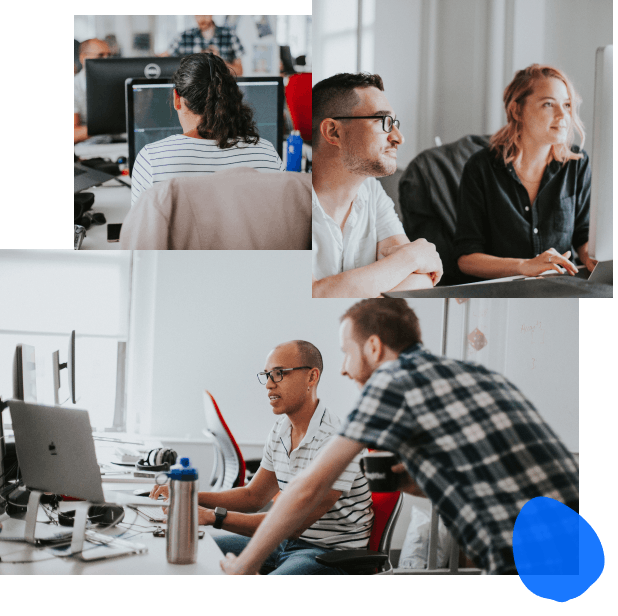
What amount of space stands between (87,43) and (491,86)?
1.81 meters

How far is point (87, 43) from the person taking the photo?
3285mm

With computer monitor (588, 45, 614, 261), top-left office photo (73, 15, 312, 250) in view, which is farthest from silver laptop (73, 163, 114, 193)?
computer monitor (588, 45, 614, 261)

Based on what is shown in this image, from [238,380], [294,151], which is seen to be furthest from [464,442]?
[294,151]

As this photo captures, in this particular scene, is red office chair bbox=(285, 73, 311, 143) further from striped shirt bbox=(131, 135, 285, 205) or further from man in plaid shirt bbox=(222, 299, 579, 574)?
man in plaid shirt bbox=(222, 299, 579, 574)

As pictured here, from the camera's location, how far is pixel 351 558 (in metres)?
2.86

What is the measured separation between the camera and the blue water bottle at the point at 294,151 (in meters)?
3.30

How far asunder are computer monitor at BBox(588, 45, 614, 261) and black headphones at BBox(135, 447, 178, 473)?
2.05 m

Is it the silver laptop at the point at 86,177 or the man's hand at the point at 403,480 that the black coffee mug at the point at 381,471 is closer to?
the man's hand at the point at 403,480

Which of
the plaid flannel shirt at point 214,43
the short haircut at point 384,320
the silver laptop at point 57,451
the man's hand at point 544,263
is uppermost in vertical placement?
the plaid flannel shirt at point 214,43

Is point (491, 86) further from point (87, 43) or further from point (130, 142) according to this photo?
point (87, 43)

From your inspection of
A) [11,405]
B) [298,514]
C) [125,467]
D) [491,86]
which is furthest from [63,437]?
[491,86]

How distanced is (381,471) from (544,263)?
1.16m

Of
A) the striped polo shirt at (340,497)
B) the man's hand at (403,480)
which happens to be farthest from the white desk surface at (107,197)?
the man's hand at (403,480)

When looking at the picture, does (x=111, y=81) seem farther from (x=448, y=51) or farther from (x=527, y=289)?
(x=527, y=289)
